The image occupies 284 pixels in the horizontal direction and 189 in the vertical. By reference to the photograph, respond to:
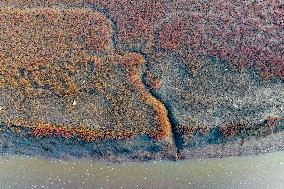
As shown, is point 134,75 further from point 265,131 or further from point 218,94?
point 265,131

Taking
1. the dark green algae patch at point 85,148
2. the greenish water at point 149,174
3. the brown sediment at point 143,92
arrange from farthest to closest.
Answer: the brown sediment at point 143,92 < the dark green algae patch at point 85,148 < the greenish water at point 149,174

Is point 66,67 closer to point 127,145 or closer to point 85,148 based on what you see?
point 85,148

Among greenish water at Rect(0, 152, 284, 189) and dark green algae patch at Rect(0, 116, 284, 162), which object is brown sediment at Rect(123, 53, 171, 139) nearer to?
dark green algae patch at Rect(0, 116, 284, 162)

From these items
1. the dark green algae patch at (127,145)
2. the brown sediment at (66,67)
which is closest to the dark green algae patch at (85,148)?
the dark green algae patch at (127,145)

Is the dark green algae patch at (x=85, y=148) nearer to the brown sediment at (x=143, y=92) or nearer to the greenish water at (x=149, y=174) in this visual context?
the greenish water at (x=149, y=174)

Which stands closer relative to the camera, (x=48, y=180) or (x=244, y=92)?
(x=48, y=180)

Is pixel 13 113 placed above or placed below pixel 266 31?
below

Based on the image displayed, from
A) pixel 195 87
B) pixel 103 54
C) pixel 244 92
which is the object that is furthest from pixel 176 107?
pixel 103 54

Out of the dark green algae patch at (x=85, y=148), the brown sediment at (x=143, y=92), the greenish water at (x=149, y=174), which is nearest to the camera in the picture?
the greenish water at (x=149, y=174)
